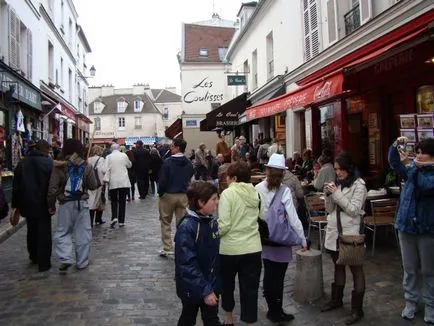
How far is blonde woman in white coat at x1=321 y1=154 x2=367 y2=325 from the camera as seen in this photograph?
14.5ft

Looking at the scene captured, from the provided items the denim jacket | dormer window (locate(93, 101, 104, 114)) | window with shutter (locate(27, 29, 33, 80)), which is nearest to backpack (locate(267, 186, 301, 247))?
the denim jacket

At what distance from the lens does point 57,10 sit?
21.0 meters

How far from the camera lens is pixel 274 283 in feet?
14.5

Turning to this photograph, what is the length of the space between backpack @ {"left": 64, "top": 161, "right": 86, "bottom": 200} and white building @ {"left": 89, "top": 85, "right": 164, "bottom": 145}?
2215 inches

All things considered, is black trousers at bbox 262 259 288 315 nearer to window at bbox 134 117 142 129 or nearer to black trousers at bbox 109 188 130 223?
black trousers at bbox 109 188 130 223

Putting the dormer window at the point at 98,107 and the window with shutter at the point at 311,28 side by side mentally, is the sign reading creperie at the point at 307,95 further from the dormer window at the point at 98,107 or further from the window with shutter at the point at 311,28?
the dormer window at the point at 98,107

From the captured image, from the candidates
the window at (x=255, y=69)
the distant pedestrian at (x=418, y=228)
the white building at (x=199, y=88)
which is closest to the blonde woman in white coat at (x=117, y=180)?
the distant pedestrian at (x=418, y=228)

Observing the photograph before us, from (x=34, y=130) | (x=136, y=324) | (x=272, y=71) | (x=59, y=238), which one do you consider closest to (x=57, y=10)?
(x=34, y=130)

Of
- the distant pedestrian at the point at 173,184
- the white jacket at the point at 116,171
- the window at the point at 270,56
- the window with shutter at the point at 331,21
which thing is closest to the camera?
the distant pedestrian at the point at 173,184

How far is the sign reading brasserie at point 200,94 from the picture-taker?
34000 millimetres

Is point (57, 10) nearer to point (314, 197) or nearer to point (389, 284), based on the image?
point (314, 197)

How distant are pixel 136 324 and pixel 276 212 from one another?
5.53 feet

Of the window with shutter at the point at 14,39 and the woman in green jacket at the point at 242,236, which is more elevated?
the window with shutter at the point at 14,39

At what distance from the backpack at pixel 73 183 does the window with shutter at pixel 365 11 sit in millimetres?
6427
